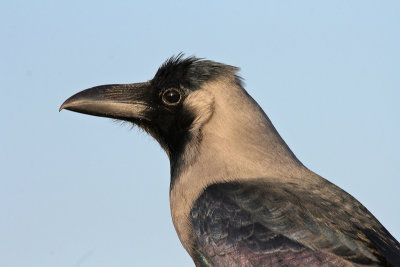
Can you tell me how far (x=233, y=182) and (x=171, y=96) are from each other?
1512 mm

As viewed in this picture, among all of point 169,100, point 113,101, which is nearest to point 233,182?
point 169,100

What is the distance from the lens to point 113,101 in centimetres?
1046

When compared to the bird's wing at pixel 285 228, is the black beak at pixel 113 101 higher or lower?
higher

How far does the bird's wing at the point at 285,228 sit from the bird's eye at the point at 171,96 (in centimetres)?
140

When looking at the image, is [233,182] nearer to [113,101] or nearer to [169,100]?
[169,100]

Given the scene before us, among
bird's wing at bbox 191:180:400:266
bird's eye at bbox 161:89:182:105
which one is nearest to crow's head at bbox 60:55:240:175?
bird's eye at bbox 161:89:182:105

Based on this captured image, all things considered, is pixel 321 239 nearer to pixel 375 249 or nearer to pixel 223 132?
pixel 375 249

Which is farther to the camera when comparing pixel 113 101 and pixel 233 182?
pixel 113 101

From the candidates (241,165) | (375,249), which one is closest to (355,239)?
(375,249)

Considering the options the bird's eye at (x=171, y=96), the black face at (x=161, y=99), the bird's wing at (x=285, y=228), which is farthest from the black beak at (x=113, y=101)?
the bird's wing at (x=285, y=228)

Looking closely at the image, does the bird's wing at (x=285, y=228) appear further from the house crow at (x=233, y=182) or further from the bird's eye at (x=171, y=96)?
the bird's eye at (x=171, y=96)

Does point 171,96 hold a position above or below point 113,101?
above

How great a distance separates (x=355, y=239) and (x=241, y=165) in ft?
5.50

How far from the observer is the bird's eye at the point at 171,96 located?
10.3 m
